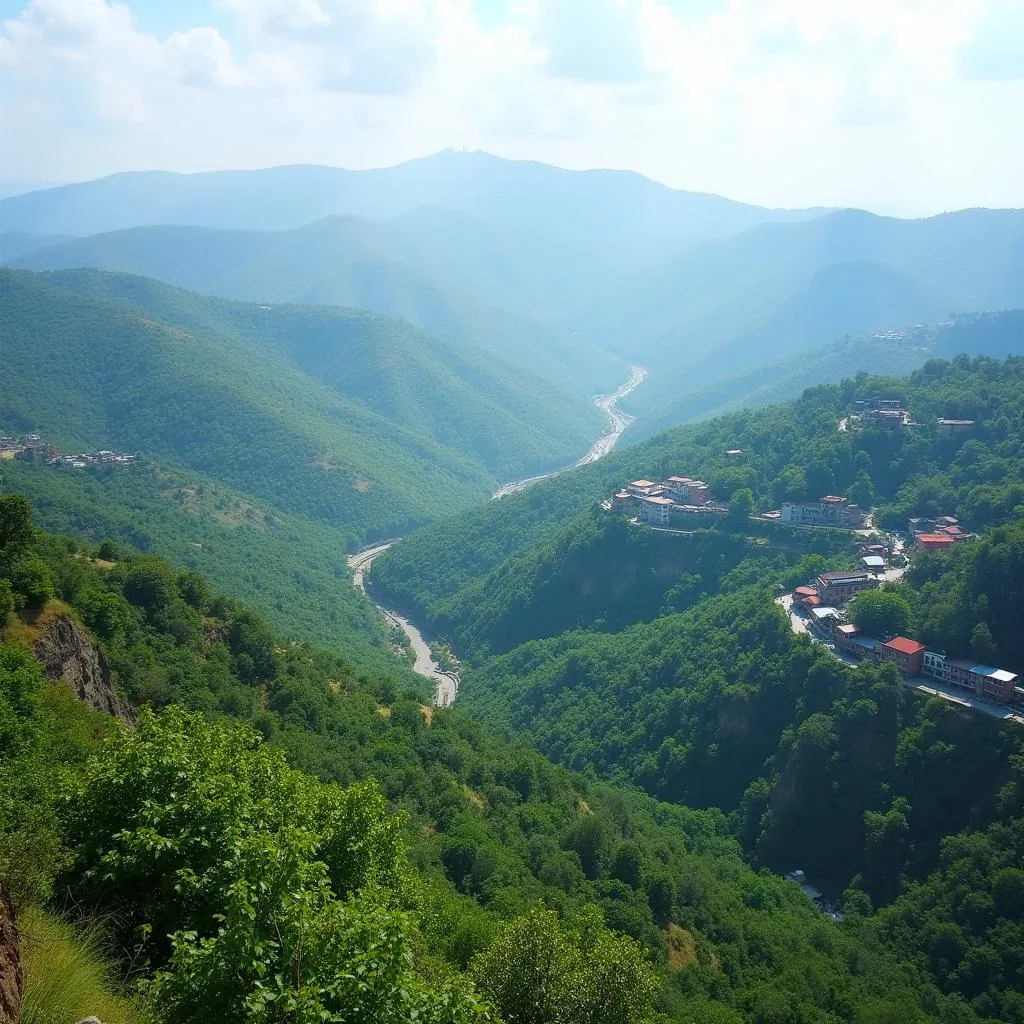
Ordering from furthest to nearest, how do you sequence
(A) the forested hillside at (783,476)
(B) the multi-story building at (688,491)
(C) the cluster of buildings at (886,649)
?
(B) the multi-story building at (688,491)
(A) the forested hillside at (783,476)
(C) the cluster of buildings at (886,649)

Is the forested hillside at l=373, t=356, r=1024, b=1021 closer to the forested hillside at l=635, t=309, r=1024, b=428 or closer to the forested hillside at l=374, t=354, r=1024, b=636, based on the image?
the forested hillside at l=374, t=354, r=1024, b=636

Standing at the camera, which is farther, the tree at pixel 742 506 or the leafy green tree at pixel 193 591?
the tree at pixel 742 506

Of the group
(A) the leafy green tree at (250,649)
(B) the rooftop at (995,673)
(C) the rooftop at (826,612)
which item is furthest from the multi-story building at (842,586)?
(A) the leafy green tree at (250,649)

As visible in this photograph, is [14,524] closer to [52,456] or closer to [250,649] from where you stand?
[250,649]

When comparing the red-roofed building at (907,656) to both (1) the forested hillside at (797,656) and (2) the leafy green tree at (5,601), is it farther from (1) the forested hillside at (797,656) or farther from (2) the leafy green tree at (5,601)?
(2) the leafy green tree at (5,601)

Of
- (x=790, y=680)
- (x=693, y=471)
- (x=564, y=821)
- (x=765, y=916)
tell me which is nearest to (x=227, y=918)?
(x=564, y=821)

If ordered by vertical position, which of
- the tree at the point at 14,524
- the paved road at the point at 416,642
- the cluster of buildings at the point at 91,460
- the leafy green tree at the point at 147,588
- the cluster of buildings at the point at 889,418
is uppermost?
the tree at the point at 14,524
